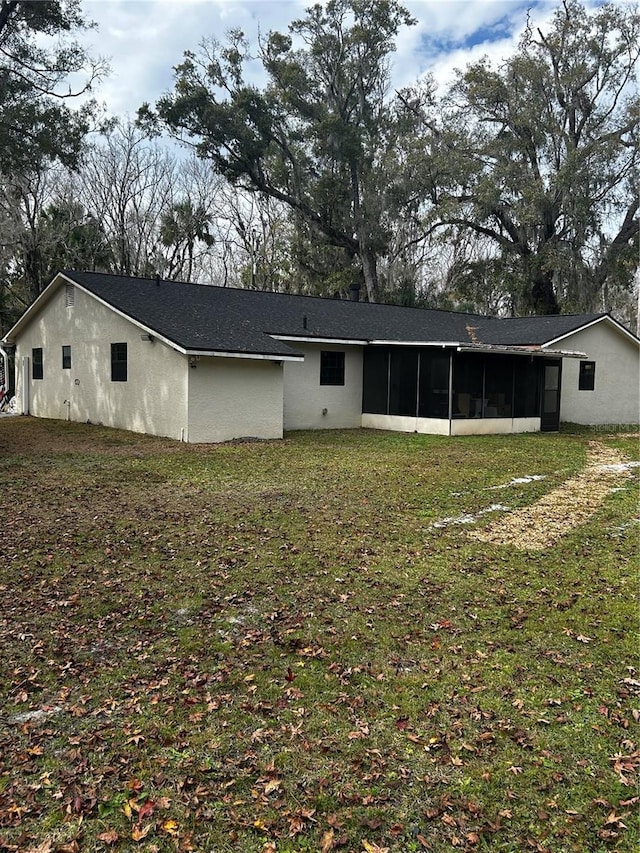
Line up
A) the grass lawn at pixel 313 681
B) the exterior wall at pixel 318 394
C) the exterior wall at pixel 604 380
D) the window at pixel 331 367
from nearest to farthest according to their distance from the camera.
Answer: the grass lawn at pixel 313 681
the exterior wall at pixel 318 394
the window at pixel 331 367
the exterior wall at pixel 604 380

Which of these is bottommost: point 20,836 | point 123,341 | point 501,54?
point 20,836

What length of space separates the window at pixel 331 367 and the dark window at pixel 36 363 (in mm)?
8885

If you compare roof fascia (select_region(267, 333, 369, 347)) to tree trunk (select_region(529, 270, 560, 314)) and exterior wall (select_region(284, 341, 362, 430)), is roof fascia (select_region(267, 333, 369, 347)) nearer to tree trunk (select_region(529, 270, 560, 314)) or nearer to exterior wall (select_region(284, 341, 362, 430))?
exterior wall (select_region(284, 341, 362, 430))

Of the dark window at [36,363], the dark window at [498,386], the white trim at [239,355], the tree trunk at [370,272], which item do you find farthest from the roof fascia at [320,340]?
the tree trunk at [370,272]

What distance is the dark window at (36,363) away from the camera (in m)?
19.9

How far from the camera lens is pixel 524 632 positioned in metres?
4.34

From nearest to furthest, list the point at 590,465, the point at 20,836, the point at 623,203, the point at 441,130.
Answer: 1. the point at 20,836
2. the point at 590,465
3. the point at 623,203
4. the point at 441,130

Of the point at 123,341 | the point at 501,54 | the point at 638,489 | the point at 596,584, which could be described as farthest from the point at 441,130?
the point at 596,584

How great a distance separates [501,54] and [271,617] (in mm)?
28710

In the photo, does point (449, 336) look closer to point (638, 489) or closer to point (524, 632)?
point (638, 489)

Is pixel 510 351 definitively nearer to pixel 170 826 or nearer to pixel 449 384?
pixel 449 384

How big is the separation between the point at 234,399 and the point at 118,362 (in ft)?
11.8

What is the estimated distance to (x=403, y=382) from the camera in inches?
682

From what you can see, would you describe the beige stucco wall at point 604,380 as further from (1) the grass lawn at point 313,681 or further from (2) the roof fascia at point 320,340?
(1) the grass lawn at point 313,681
